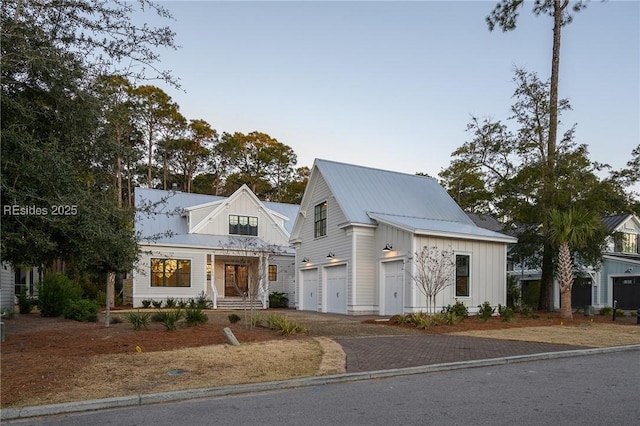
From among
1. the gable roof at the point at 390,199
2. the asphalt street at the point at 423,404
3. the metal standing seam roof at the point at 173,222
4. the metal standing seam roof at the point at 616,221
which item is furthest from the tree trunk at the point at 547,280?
the asphalt street at the point at 423,404

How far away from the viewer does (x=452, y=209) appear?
84.4ft

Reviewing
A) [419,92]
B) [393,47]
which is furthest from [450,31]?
[419,92]

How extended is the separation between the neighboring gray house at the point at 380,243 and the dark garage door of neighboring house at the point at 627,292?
11.8 metres

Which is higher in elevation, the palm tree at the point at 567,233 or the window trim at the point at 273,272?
the palm tree at the point at 567,233

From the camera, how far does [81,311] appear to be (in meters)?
17.5

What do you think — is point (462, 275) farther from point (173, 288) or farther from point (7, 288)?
point (7, 288)

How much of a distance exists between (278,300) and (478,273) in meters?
12.4

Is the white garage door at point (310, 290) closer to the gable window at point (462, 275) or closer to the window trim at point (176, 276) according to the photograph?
the window trim at point (176, 276)

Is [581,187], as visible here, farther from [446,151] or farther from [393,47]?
[446,151]

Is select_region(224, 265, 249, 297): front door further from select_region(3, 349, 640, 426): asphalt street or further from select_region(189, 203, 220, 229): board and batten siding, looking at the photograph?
select_region(3, 349, 640, 426): asphalt street

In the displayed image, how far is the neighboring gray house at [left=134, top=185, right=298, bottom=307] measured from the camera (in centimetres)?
2766

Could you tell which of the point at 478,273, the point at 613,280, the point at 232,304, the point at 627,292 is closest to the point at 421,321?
the point at 478,273

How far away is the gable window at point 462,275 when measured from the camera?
20969mm

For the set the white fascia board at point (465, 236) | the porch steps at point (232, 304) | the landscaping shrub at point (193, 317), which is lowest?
the porch steps at point (232, 304)
